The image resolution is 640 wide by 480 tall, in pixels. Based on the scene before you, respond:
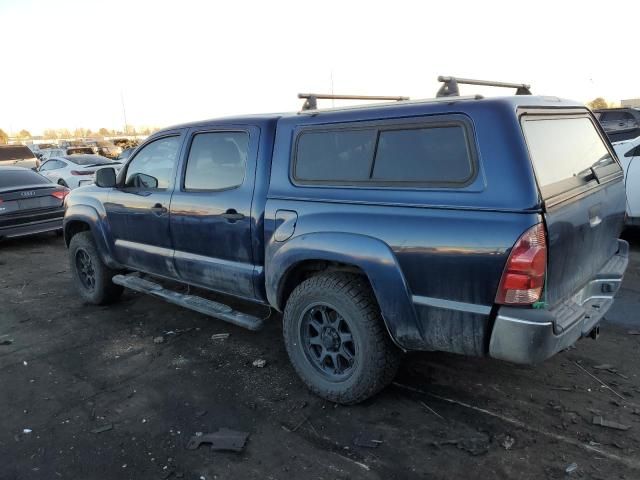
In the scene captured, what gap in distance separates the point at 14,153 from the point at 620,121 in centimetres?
1928

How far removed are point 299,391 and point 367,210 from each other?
1.46 m

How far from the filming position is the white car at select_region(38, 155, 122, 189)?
14.2 meters

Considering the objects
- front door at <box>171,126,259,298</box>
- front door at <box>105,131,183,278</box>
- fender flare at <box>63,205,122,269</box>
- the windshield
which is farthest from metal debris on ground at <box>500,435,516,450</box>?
the windshield

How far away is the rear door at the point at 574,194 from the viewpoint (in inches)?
105

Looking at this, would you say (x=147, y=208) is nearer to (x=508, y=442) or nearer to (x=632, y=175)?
(x=508, y=442)

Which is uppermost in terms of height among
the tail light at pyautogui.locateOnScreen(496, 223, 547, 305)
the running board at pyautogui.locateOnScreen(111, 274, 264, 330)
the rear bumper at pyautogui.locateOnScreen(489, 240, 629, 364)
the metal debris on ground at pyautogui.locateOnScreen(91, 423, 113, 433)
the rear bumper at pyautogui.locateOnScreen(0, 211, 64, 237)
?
the tail light at pyautogui.locateOnScreen(496, 223, 547, 305)

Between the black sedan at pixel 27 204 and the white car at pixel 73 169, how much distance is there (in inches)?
173

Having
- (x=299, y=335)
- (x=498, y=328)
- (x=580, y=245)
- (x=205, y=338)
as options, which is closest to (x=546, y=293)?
(x=498, y=328)

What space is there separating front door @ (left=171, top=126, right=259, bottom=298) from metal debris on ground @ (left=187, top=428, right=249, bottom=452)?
1098 mm

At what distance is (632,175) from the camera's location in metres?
7.00

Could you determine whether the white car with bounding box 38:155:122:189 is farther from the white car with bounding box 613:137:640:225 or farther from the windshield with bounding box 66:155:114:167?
the white car with bounding box 613:137:640:225

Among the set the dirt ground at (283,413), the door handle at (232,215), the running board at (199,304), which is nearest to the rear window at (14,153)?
the running board at (199,304)

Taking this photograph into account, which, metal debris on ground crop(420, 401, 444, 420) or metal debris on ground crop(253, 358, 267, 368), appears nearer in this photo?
metal debris on ground crop(420, 401, 444, 420)

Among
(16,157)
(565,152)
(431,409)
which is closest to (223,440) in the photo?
(431,409)
